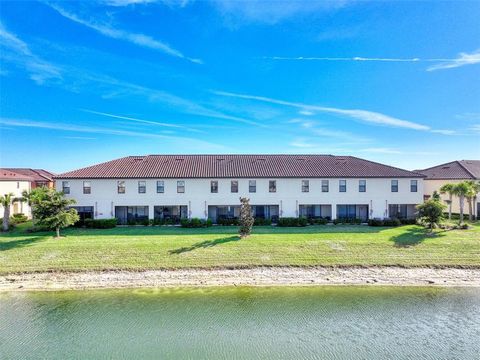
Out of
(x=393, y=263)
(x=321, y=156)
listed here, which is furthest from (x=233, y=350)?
(x=321, y=156)

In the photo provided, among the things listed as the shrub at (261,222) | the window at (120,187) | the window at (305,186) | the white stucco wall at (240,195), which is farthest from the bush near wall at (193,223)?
the window at (305,186)

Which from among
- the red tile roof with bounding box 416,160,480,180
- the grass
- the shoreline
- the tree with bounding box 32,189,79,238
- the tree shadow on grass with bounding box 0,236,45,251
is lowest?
the shoreline

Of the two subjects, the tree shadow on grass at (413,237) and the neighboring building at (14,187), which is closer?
the tree shadow on grass at (413,237)

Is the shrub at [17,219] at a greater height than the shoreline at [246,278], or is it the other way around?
the shrub at [17,219]

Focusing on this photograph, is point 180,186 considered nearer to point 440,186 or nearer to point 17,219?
point 17,219

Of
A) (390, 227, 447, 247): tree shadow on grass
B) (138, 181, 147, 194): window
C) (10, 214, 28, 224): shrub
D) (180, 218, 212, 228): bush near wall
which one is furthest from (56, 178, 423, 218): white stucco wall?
(10, 214, 28, 224): shrub

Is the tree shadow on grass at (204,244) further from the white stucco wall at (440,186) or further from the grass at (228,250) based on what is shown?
the white stucco wall at (440,186)

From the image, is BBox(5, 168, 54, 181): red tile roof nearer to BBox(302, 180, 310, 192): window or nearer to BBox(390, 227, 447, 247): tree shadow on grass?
BBox(302, 180, 310, 192): window
